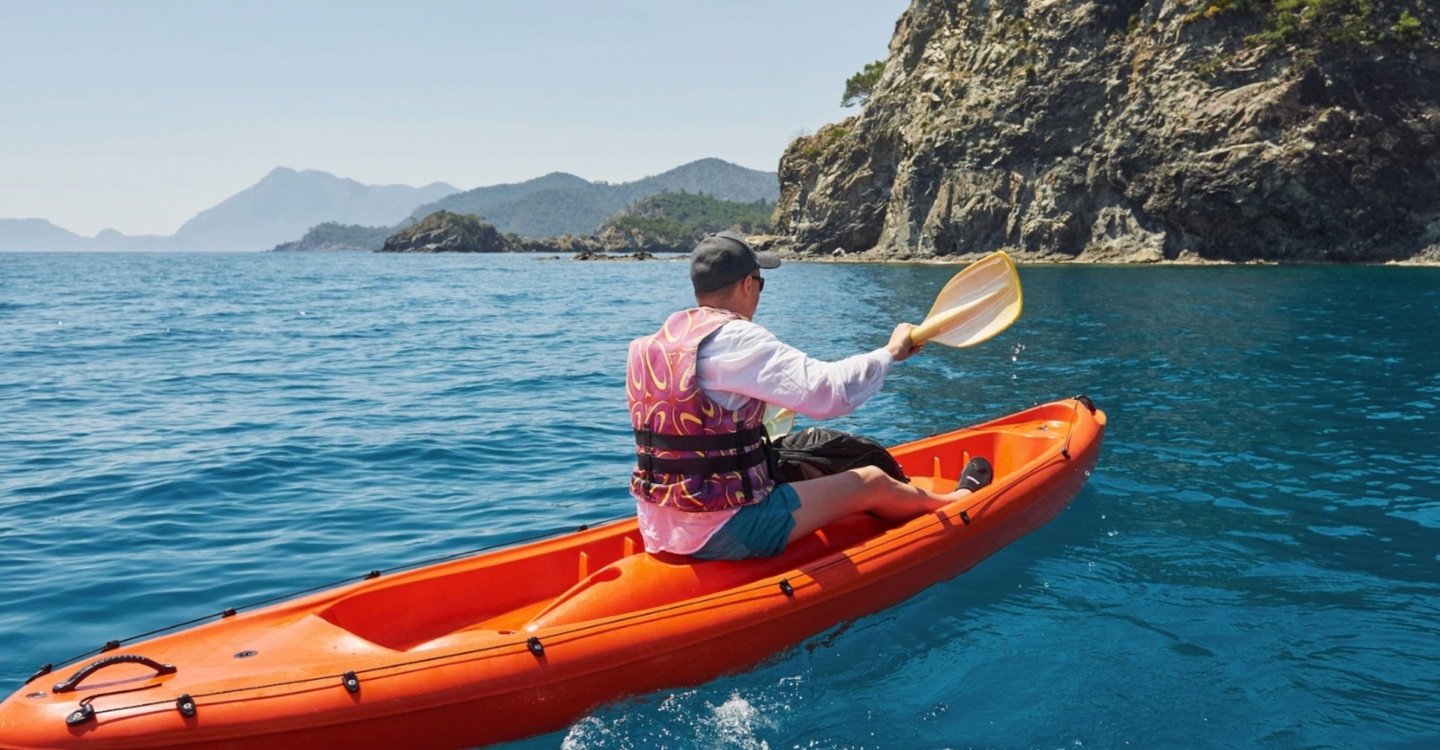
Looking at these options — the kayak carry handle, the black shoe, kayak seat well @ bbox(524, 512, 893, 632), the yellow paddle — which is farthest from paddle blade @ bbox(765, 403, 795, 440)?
the kayak carry handle

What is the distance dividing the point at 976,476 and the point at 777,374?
2727 mm

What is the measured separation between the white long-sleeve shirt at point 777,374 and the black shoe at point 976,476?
2.24 meters

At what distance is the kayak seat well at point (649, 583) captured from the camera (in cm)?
452

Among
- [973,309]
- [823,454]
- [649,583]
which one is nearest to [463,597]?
[649,583]

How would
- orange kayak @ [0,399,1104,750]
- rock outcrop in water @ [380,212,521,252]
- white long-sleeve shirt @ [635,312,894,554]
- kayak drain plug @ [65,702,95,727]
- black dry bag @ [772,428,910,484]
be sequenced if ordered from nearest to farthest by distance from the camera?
kayak drain plug @ [65,702,95,727], orange kayak @ [0,399,1104,750], white long-sleeve shirt @ [635,312,894,554], black dry bag @ [772,428,910,484], rock outcrop in water @ [380,212,521,252]

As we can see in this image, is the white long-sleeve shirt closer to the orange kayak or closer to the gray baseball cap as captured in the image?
the gray baseball cap

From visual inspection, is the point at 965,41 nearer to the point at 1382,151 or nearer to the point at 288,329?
the point at 1382,151

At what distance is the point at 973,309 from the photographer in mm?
5320

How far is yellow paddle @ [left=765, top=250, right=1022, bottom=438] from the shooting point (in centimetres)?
512

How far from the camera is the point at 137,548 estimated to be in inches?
261

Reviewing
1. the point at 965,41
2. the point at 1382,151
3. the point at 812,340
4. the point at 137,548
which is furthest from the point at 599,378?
the point at 965,41

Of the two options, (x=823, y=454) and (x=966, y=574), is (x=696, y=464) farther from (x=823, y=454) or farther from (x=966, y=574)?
(x=966, y=574)

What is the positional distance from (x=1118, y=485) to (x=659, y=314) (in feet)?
62.3

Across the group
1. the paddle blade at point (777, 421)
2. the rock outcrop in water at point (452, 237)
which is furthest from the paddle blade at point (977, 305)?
the rock outcrop in water at point (452, 237)
